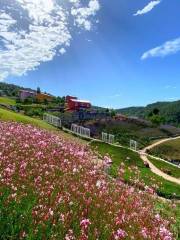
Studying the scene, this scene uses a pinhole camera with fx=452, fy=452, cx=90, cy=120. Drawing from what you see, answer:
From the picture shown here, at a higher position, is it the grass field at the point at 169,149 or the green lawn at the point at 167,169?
the green lawn at the point at 167,169

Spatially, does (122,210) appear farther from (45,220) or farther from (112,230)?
(45,220)

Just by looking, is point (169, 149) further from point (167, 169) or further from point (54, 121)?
point (167, 169)

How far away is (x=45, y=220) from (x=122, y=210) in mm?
2051

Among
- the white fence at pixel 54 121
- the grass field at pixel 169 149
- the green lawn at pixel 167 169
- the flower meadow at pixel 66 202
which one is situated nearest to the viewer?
the flower meadow at pixel 66 202

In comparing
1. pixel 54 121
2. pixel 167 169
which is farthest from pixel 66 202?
pixel 54 121

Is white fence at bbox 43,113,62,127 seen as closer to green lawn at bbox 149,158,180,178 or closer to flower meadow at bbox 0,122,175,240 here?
green lawn at bbox 149,158,180,178

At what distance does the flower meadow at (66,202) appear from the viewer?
7484 millimetres

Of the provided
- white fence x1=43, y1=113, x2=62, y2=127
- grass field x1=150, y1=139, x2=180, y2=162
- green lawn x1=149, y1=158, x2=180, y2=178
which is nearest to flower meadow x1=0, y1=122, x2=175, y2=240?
green lawn x1=149, y1=158, x2=180, y2=178

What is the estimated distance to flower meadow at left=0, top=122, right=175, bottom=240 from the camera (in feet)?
24.6

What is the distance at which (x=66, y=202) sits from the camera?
841cm

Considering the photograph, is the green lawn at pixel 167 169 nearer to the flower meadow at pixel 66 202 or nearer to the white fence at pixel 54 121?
the white fence at pixel 54 121

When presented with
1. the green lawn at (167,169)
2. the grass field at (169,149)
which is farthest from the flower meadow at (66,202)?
the grass field at (169,149)

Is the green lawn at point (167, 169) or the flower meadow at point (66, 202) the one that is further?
the green lawn at point (167, 169)

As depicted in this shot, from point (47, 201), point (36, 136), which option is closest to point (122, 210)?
point (47, 201)
